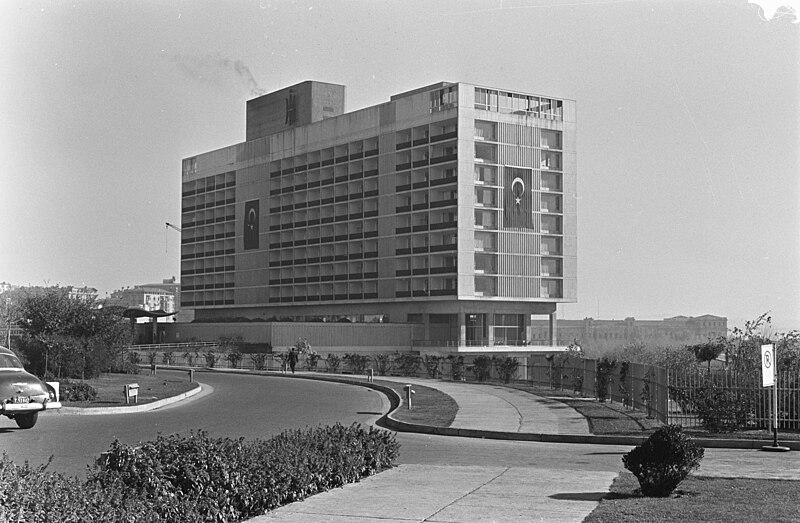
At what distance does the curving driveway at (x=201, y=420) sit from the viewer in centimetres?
1667

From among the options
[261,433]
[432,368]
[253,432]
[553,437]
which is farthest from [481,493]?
[432,368]

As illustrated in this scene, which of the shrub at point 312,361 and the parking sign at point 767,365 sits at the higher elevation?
the parking sign at point 767,365

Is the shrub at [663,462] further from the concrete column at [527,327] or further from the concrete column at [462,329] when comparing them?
the concrete column at [527,327]

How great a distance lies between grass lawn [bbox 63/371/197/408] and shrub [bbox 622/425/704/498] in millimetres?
19067

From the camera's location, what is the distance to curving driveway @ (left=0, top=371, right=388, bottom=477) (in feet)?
54.7

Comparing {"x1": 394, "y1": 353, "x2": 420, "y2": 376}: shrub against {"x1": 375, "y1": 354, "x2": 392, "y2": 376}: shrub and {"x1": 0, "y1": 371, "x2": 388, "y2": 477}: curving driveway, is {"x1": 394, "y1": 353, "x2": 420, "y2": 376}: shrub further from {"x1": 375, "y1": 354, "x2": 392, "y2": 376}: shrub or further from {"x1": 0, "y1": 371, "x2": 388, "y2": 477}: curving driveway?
{"x1": 0, "y1": 371, "x2": 388, "y2": 477}: curving driveway

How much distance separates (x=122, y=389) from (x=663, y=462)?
26.8 meters

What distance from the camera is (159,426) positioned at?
2236 centimetres

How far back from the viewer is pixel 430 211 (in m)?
92.3

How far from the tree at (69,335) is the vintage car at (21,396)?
19368 mm

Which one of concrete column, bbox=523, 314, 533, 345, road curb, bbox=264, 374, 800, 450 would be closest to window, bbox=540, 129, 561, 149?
concrete column, bbox=523, 314, 533, 345

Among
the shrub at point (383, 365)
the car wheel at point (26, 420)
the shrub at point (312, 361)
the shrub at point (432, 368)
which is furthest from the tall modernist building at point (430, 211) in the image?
the car wheel at point (26, 420)

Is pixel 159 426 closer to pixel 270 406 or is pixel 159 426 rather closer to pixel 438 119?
pixel 270 406

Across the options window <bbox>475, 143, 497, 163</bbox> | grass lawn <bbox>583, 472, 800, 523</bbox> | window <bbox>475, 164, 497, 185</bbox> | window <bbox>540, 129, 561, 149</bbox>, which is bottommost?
grass lawn <bbox>583, 472, 800, 523</bbox>
